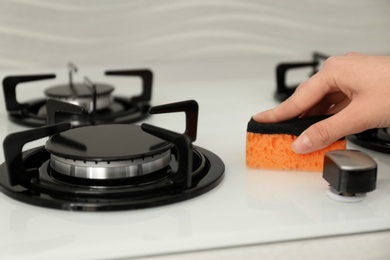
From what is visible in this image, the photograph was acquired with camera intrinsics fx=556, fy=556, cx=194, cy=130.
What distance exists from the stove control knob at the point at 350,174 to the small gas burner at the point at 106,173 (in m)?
0.15

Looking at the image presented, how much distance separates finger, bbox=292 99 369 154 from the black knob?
8cm

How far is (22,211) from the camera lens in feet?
2.08

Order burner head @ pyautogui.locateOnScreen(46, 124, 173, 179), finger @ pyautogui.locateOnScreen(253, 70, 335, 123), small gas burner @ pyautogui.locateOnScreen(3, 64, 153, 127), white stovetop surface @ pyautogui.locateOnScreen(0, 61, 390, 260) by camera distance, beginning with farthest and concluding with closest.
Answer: small gas burner @ pyautogui.locateOnScreen(3, 64, 153, 127) < finger @ pyautogui.locateOnScreen(253, 70, 335, 123) < burner head @ pyautogui.locateOnScreen(46, 124, 173, 179) < white stovetop surface @ pyautogui.locateOnScreen(0, 61, 390, 260)

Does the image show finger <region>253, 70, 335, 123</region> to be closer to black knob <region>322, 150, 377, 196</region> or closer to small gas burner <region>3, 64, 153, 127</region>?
black knob <region>322, 150, 377, 196</region>

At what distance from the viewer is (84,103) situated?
1.05 m

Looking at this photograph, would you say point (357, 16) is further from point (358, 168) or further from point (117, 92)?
point (358, 168)

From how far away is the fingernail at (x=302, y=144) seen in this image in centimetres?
74

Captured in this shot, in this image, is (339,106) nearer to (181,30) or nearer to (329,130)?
(329,130)

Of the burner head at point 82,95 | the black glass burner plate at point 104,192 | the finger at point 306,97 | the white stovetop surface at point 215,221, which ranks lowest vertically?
the white stovetop surface at point 215,221

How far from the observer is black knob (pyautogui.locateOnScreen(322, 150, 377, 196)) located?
25.3 inches

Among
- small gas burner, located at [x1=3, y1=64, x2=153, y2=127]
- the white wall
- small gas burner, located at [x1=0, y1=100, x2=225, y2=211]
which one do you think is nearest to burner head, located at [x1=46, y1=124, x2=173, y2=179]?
small gas burner, located at [x1=0, y1=100, x2=225, y2=211]

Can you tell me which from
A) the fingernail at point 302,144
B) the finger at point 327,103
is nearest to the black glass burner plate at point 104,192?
the fingernail at point 302,144

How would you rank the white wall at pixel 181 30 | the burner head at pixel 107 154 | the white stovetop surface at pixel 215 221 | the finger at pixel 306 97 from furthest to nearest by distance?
the white wall at pixel 181 30 → the finger at pixel 306 97 → the burner head at pixel 107 154 → the white stovetop surface at pixel 215 221

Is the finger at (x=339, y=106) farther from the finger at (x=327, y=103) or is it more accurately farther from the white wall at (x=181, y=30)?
the white wall at (x=181, y=30)
